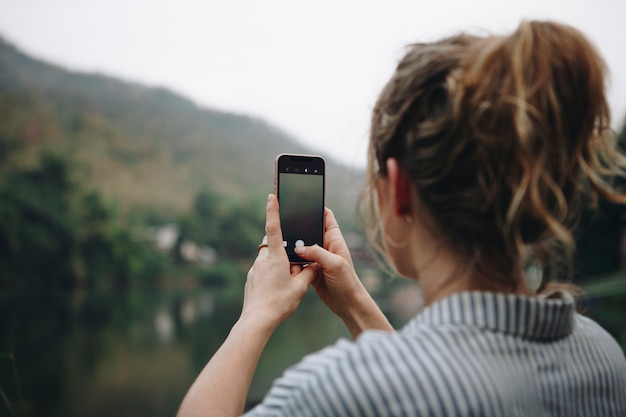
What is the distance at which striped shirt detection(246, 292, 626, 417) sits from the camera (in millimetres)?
344

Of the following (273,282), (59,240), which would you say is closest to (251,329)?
(273,282)

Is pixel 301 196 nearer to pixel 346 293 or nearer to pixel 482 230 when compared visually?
pixel 346 293

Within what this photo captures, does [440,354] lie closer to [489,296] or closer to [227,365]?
[489,296]

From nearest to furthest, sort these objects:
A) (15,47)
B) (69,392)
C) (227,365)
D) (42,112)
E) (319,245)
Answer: (227,365)
(319,245)
(69,392)
(15,47)
(42,112)

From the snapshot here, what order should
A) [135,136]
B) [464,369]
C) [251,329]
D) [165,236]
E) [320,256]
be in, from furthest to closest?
[135,136], [165,236], [320,256], [251,329], [464,369]

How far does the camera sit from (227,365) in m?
0.49

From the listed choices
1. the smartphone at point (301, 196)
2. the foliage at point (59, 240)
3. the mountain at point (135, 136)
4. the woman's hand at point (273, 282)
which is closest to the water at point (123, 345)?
the foliage at point (59, 240)

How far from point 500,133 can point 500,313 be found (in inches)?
5.1

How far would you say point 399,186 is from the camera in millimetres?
427

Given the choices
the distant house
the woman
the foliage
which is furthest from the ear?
the distant house

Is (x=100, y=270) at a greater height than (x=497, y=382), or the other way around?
(x=497, y=382)

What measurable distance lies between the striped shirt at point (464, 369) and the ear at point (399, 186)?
85 mm

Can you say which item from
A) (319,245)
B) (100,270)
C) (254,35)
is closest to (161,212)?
(100,270)

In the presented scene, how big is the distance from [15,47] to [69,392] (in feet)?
27.6
